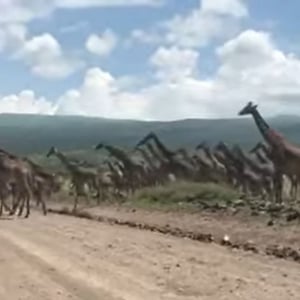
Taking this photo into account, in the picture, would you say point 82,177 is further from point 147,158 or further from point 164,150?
point 147,158

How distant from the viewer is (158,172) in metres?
44.8

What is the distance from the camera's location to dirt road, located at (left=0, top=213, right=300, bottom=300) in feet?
45.1

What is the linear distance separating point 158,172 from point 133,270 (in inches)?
1145

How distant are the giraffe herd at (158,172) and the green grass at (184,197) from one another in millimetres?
1609

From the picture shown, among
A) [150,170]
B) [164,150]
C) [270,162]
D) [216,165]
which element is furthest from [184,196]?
[164,150]

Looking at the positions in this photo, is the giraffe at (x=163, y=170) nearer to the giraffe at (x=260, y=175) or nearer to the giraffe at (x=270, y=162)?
the giraffe at (x=260, y=175)

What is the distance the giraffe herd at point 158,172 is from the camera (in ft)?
101

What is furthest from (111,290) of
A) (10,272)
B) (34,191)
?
(34,191)

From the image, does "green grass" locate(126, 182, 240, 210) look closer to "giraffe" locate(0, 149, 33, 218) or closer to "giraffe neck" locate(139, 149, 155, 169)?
"giraffe" locate(0, 149, 33, 218)

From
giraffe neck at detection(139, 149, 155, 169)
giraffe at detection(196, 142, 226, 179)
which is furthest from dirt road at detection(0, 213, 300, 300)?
giraffe neck at detection(139, 149, 155, 169)

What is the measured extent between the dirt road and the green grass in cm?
946

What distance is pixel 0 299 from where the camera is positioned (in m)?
13.4

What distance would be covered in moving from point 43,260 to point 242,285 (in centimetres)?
386

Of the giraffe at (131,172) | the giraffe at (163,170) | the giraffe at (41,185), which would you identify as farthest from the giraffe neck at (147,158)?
the giraffe at (41,185)
